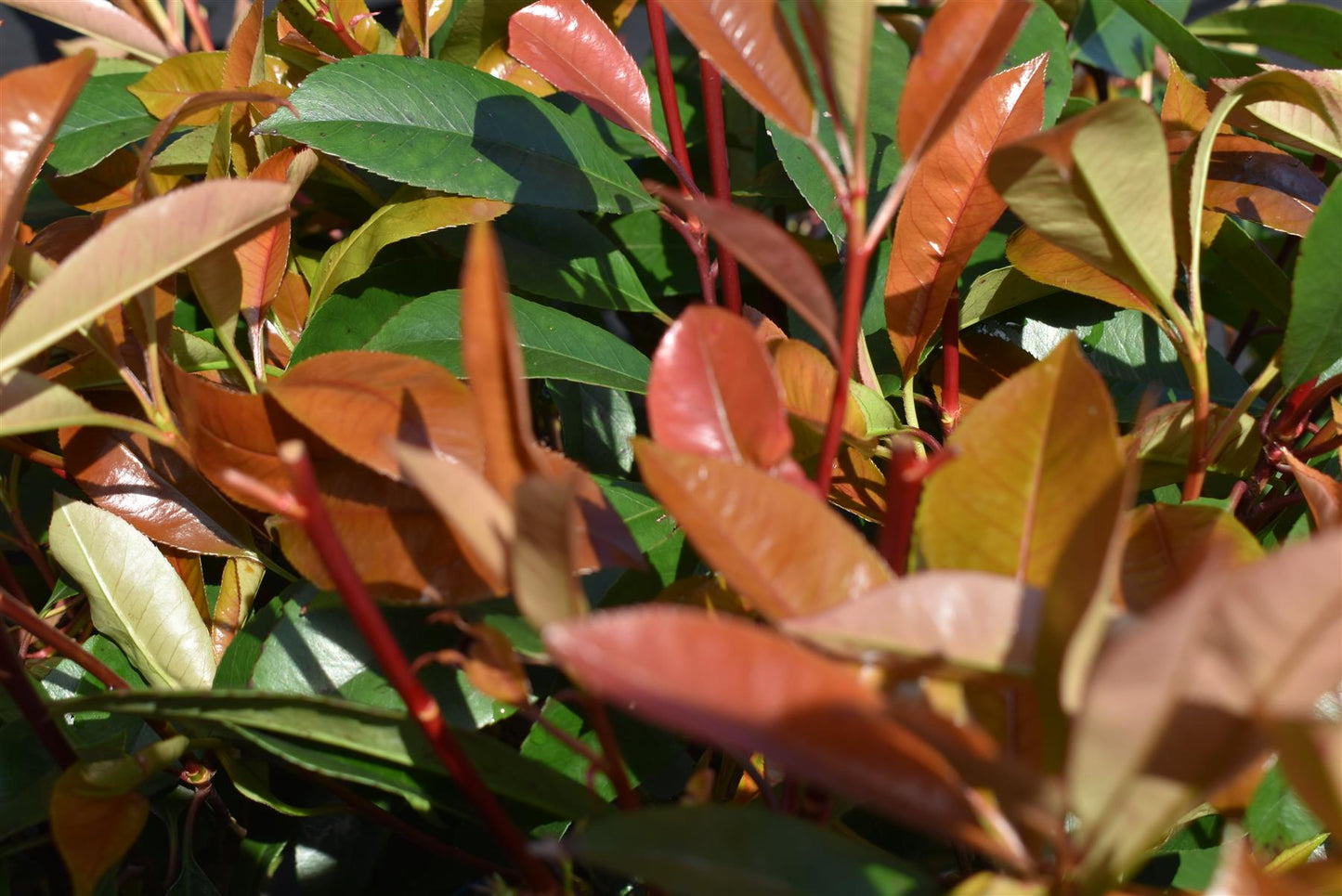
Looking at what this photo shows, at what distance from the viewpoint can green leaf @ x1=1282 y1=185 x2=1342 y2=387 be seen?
0.50 meters

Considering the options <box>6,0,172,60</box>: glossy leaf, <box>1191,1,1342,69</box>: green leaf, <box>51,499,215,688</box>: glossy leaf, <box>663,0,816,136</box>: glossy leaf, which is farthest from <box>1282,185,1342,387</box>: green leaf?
<box>6,0,172,60</box>: glossy leaf

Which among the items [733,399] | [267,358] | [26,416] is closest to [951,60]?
[733,399]

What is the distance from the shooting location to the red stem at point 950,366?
24.8 inches

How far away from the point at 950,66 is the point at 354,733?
0.35m

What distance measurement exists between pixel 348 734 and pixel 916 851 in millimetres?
304

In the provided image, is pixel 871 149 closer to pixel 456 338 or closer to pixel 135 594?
pixel 456 338

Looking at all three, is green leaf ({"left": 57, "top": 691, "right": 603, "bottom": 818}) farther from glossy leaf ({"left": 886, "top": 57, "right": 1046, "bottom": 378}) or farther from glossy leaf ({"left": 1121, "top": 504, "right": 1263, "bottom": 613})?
glossy leaf ({"left": 886, "top": 57, "right": 1046, "bottom": 378})

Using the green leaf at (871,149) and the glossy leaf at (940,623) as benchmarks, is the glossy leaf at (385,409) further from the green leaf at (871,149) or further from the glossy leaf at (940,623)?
the green leaf at (871,149)

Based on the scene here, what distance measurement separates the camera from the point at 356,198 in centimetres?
84

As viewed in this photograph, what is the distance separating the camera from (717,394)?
394 millimetres

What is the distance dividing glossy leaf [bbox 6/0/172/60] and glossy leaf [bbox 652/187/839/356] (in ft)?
2.77

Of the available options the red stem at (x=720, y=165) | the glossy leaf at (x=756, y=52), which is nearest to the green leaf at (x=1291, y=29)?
the red stem at (x=720, y=165)

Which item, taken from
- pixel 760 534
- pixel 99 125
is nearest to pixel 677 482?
pixel 760 534

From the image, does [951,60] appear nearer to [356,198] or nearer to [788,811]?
[788,811]
